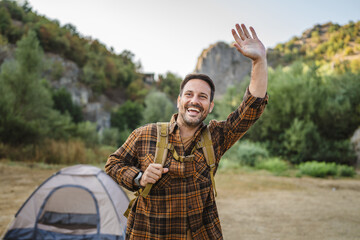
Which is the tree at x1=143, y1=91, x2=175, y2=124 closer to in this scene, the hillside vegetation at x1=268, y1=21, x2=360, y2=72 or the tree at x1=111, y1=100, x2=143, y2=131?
the tree at x1=111, y1=100, x2=143, y2=131

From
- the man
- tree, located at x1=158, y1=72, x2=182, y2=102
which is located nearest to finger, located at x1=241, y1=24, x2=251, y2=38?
the man

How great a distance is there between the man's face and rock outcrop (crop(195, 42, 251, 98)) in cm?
4689

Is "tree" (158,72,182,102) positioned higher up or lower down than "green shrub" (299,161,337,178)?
higher up

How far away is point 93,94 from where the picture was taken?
34719mm

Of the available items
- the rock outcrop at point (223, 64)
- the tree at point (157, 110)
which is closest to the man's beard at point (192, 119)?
the tree at point (157, 110)

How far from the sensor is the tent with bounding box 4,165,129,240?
4.35 m

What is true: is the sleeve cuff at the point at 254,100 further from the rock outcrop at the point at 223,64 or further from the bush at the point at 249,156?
the rock outcrop at the point at 223,64

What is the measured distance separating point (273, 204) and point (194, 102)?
21.5 ft

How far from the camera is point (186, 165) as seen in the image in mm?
1562

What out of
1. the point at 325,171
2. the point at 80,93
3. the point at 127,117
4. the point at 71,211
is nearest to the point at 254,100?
the point at 71,211

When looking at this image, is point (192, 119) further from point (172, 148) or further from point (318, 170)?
point (318, 170)

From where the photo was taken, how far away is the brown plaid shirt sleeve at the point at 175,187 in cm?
151

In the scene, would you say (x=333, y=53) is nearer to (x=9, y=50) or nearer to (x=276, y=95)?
(x=276, y=95)

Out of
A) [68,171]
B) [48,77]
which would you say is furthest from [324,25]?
[68,171]
